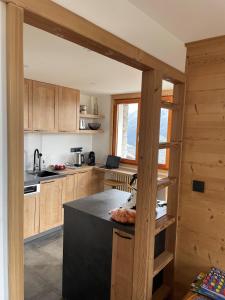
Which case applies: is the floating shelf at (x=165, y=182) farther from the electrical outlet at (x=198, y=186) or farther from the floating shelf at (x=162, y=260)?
the floating shelf at (x=162, y=260)

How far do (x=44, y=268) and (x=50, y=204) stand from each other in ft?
3.26

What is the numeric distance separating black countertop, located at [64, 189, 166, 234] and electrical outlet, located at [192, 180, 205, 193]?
1.18 feet

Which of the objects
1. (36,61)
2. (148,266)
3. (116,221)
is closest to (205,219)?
(148,266)

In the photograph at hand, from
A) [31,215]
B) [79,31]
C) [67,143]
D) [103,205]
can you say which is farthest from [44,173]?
[79,31]

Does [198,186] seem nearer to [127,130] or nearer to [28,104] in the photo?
[28,104]

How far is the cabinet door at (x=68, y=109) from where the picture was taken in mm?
3941

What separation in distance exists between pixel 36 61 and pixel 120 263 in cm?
209

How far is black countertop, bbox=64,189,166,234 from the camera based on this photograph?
6.16 feet

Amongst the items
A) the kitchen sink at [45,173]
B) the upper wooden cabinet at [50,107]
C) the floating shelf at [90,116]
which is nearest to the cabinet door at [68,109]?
the upper wooden cabinet at [50,107]

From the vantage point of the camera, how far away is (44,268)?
2.85 meters

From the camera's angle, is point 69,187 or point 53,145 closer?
point 69,187

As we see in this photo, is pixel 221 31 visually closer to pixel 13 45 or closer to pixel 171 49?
pixel 171 49

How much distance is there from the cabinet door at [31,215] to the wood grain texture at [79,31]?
8.38 ft

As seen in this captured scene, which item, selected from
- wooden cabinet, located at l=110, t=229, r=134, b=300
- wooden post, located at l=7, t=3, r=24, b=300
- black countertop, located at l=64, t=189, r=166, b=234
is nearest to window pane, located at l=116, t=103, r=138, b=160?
black countertop, located at l=64, t=189, r=166, b=234
